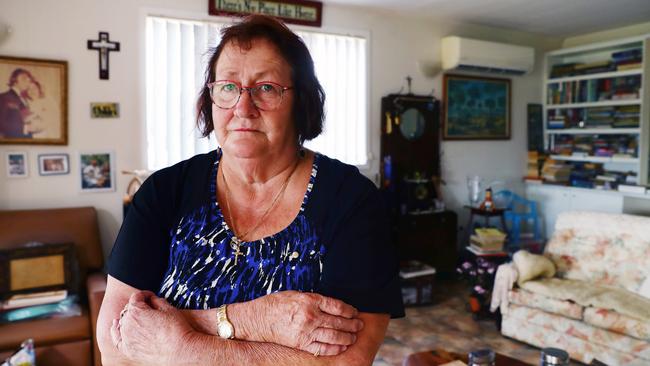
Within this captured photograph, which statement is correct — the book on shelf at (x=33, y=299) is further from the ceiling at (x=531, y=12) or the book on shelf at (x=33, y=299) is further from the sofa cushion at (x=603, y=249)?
the sofa cushion at (x=603, y=249)

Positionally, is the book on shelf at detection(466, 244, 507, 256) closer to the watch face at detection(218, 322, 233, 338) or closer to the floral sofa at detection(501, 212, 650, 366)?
the floral sofa at detection(501, 212, 650, 366)

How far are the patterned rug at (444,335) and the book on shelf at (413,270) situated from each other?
0.93 ft

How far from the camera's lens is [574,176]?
5.13m

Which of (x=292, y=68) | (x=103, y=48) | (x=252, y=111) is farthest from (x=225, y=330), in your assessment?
→ (x=103, y=48)

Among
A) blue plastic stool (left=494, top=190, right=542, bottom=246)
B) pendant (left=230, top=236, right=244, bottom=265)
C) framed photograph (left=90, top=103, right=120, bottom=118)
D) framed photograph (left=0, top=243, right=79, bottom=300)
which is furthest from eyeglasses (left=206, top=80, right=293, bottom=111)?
blue plastic stool (left=494, top=190, right=542, bottom=246)

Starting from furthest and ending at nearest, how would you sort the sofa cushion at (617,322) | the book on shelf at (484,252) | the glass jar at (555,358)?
1. the book on shelf at (484,252)
2. the sofa cushion at (617,322)
3. the glass jar at (555,358)

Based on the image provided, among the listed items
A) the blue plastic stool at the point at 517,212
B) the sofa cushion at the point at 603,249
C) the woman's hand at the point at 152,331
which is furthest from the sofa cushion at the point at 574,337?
the woman's hand at the point at 152,331

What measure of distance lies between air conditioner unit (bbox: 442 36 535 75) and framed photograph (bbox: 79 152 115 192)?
311 cm

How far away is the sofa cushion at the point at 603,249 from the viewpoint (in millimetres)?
3174

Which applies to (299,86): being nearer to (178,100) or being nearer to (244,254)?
(244,254)

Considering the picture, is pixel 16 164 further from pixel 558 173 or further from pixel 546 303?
pixel 558 173

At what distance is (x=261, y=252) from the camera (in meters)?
1.05

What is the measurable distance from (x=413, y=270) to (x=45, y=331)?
8.55ft

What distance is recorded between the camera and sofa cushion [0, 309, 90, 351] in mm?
2400
